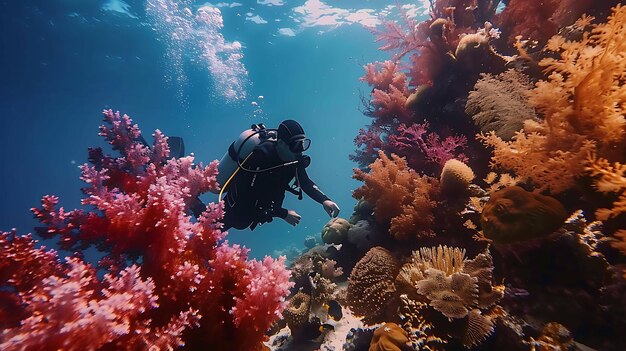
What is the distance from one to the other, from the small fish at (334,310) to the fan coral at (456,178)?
236cm

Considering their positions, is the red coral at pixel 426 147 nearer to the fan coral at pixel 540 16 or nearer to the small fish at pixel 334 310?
the fan coral at pixel 540 16

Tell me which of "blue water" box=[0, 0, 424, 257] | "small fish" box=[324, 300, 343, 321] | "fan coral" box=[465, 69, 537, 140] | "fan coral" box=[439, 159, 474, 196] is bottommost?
"small fish" box=[324, 300, 343, 321]

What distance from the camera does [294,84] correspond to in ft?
178

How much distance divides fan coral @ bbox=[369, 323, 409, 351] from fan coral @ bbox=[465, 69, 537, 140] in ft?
9.49

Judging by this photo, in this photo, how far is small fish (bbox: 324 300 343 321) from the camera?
4613mm

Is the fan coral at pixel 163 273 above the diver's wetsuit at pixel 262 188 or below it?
below

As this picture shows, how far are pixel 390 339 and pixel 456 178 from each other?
2.37 metres

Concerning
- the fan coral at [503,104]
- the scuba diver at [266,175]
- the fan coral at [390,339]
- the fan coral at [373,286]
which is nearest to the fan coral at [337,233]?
the scuba diver at [266,175]

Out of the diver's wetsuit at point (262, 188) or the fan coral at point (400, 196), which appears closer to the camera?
the fan coral at point (400, 196)

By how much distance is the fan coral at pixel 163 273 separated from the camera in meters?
1.79

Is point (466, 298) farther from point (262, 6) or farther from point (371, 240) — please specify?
point (262, 6)

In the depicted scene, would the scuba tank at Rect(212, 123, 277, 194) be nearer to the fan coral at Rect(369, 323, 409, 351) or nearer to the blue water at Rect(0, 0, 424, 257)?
the fan coral at Rect(369, 323, 409, 351)

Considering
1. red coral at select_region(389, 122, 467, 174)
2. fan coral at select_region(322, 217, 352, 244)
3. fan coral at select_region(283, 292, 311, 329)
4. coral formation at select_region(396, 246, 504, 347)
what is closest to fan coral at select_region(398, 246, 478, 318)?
coral formation at select_region(396, 246, 504, 347)

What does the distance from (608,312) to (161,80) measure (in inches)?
1685
